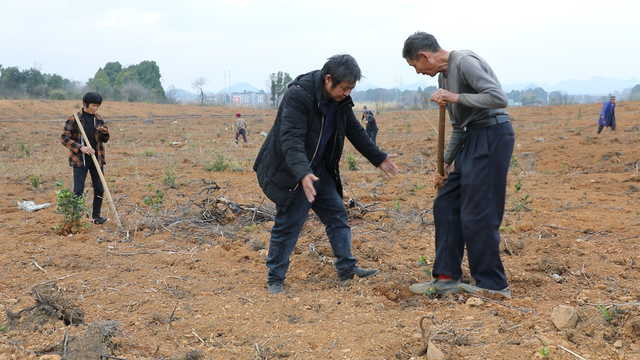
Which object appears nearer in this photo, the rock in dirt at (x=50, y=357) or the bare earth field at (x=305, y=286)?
the rock in dirt at (x=50, y=357)

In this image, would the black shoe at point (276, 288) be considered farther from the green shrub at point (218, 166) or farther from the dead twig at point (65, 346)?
the green shrub at point (218, 166)

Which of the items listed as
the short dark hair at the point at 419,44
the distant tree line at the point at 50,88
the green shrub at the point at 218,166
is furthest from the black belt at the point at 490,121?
the distant tree line at the point at 50,88

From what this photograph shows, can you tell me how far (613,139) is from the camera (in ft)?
41.8

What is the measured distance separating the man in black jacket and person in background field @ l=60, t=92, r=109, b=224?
2885 mm

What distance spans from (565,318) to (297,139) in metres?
1.83

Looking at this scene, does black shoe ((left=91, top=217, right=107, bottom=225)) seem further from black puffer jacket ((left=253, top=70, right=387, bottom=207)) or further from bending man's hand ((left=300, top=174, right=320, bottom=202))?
bending man's hand ((left=300, top=174, right=320, bottom=202))

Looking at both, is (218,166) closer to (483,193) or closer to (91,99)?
(91,99)

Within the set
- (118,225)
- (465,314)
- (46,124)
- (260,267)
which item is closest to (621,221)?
(465,314)

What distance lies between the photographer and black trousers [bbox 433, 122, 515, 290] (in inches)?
123

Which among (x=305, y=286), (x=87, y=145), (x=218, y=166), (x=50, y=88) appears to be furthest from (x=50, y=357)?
(x=50, y=88)

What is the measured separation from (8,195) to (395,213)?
605 cm

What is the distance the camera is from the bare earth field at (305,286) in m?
2.67

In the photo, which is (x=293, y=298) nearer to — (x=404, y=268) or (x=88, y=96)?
(x=404, y=268)

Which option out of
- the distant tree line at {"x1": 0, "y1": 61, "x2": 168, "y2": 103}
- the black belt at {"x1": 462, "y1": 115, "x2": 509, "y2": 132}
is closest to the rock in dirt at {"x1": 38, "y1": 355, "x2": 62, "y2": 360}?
the black belt at {"x1": 462, "y1": 115, "x2": 509, "y2": 132}
